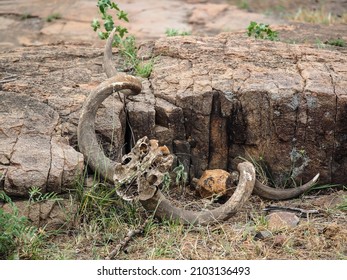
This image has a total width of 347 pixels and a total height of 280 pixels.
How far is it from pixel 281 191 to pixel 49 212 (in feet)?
5.54

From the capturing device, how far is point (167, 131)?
5691 mm

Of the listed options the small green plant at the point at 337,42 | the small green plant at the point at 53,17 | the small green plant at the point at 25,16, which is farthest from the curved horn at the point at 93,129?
the small green plant at the point at 25,16


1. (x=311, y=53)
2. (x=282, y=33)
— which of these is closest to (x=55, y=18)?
(x=282, y=33)

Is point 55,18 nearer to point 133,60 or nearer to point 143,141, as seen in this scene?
point 133,60

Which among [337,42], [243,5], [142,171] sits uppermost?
[142,171]

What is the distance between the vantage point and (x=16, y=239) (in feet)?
14.8

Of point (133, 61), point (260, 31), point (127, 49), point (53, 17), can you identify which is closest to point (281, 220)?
point (133, 61)

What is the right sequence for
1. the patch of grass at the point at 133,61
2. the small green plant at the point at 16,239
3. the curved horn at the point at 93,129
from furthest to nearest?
the patch of grass at the point at 133,61, the curved horn at the point at 93,129, the small green plant at the point at 16,239

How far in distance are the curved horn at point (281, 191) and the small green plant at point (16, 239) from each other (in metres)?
1.68

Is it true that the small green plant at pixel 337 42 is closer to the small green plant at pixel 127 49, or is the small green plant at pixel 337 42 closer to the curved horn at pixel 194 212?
the small green plant at pixel 127 49

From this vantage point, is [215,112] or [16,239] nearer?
[16,239]

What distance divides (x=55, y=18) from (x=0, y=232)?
6.12 metres

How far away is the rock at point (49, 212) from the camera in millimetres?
4793

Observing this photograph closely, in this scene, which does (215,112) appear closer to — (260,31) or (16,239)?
(260,31)
